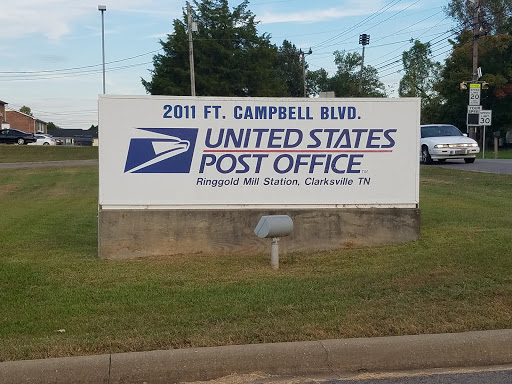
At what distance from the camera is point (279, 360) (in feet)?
14.9

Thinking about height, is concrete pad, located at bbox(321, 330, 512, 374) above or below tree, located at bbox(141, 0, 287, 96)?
below

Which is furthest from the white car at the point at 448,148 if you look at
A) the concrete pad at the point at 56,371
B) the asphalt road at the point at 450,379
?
the concrete pad at the point at 56,371

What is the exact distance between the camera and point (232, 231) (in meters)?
8.10

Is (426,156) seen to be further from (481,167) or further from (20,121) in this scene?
(20,121)

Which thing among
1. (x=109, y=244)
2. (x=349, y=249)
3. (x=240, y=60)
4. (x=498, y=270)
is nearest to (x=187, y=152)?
(x=109, y=244)

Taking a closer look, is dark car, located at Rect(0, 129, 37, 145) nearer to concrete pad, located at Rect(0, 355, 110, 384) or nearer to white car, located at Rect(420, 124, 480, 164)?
white car, located at Rect(420, 124, 480, 164)

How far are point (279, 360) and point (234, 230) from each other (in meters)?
3.68

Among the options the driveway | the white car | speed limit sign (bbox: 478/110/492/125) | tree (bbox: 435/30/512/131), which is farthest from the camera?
tree (bbox: 435/30/512/131)

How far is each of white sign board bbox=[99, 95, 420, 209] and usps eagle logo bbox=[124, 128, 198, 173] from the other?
1cm

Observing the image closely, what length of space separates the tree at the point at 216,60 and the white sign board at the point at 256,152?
151ft

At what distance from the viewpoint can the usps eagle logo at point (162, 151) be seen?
26.3ft

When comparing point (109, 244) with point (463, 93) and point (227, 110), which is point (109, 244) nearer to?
point (227, 110)

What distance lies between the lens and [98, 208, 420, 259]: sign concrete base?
7.96 meters

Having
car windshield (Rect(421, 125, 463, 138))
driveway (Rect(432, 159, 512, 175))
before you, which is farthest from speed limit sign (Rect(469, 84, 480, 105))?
car windshield (Rect(421, 125, 463, 138))
